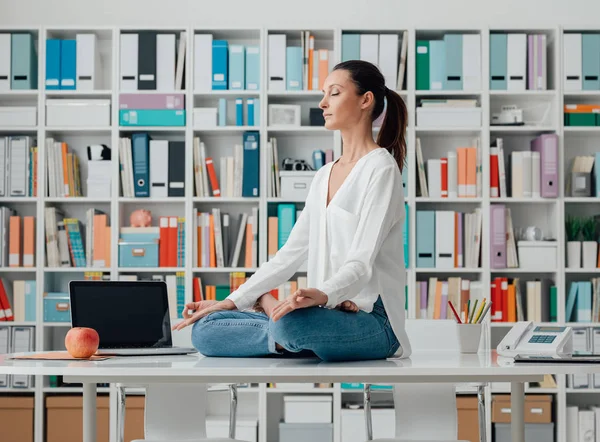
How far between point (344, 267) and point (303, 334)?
0.64 ft

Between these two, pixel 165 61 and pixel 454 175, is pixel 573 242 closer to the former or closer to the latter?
pixel 454 175

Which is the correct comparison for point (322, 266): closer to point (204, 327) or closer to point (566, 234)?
point (204, 327)

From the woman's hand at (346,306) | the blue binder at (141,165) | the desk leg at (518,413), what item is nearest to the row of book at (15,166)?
the blue binder at (141,165)

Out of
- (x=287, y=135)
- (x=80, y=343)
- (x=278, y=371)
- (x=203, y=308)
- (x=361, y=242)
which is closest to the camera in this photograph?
(x=278, y=371)

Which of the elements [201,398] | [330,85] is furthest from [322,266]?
[201,398]

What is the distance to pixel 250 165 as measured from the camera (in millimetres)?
4574

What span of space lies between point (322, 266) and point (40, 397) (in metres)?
2.99

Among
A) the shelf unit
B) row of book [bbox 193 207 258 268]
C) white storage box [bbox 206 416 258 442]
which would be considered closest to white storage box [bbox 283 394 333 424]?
the shelf unit

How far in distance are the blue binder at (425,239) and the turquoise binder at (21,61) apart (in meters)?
2.22

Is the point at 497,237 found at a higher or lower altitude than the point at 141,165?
lower

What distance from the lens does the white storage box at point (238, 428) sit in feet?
14.3

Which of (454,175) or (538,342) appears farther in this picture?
(454,175)

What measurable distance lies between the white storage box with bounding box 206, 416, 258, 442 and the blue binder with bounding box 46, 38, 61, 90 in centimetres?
197

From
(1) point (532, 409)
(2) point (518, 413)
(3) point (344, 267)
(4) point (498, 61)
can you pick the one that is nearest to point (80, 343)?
(3) point (344, 267)
